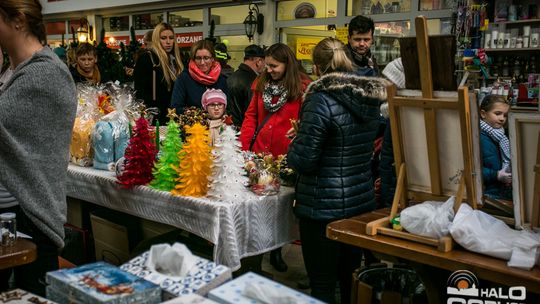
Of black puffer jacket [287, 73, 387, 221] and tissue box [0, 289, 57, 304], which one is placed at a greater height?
black puffer jacket [287, 73, 387, 221]

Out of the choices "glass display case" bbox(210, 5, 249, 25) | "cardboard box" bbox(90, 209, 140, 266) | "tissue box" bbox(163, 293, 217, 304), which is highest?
"glass display case" bbox(210, 5, 249, 25)

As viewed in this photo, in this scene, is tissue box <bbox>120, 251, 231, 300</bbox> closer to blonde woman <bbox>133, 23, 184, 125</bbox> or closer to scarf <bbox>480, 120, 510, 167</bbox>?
scarf <bbox>480, 120, 510, 167</bbox>

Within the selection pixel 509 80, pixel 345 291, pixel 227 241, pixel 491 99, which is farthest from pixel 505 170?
pixel 509 80

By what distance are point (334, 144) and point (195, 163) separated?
2.31 feet

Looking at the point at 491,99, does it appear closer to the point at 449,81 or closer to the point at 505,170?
the point at 505,170

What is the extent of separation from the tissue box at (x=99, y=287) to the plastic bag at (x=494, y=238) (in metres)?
1.08

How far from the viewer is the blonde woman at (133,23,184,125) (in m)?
4.61

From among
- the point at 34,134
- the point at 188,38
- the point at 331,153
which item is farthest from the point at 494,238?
the point at 188,38

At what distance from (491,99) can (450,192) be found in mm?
1730

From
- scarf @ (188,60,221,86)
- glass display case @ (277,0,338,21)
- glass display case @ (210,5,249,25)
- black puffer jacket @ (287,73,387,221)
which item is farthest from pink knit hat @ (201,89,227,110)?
glass display case @ (210,5,249,25)

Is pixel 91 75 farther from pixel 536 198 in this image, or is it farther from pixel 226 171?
pixel 536 198

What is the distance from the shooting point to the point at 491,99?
3.57 m

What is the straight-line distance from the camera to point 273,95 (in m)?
3.35

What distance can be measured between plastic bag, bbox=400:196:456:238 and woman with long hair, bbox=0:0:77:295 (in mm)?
1255
